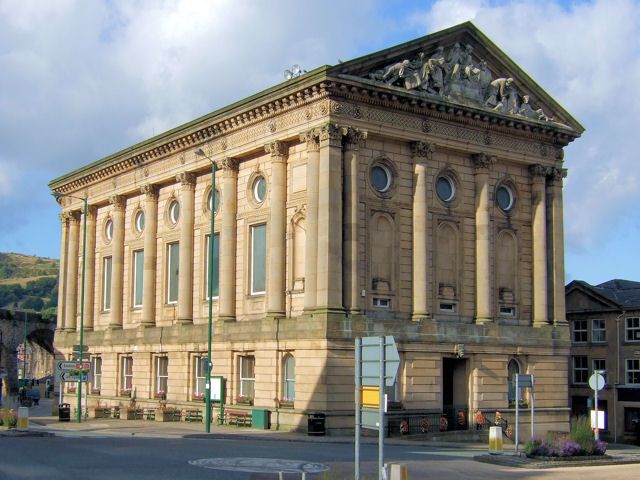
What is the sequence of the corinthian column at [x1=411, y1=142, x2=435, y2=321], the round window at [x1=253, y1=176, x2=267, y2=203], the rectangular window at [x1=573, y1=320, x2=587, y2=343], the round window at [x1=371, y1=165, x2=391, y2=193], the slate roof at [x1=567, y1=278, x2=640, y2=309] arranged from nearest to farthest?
the round window at [x1=371, y1=165, x2=391, y2=193] → the corinthian column at [x1=411, y1=142, x2=435, y2=321] → the round window at [x1=253, y1=176, x2=267, y2=203] → the slate roof at [x1=567, y1=278, x2=640, y2=309] → the rectangular window at [x1=573, y1=320, x2=587, y2=343]

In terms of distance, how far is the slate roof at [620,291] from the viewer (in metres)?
69.3

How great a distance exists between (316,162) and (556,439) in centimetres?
1698

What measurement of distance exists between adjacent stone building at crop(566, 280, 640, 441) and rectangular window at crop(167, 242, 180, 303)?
93.9ft

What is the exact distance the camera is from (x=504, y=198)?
1966 inches

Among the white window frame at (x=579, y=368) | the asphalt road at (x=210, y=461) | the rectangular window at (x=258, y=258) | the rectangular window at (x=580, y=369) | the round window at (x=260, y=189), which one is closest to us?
the asphalt road at (x=210, y=461)

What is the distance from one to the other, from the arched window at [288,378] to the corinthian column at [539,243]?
1289cm

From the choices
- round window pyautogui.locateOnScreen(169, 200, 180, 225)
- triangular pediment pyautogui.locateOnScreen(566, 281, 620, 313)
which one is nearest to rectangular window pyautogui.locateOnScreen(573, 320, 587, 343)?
triangular pediment pyautogui.locateOnScreen(566, 281, 620, 313)

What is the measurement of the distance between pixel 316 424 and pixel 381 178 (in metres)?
11.5

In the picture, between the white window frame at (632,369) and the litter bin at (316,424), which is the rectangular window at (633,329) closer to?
the white window frame at (632,369)

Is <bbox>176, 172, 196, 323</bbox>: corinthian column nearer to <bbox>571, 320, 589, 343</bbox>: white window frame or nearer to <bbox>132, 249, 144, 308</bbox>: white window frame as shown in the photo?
<bbox>132, 249, 144, 308</bbox>: white window frame

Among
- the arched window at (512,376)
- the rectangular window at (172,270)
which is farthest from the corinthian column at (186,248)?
the arched window at (512,376)

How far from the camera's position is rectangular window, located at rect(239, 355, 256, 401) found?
155ft

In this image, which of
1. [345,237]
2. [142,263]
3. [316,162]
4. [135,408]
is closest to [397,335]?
[345,237]

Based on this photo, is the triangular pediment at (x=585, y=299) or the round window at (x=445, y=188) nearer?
the round window at (x=445, y=188)
